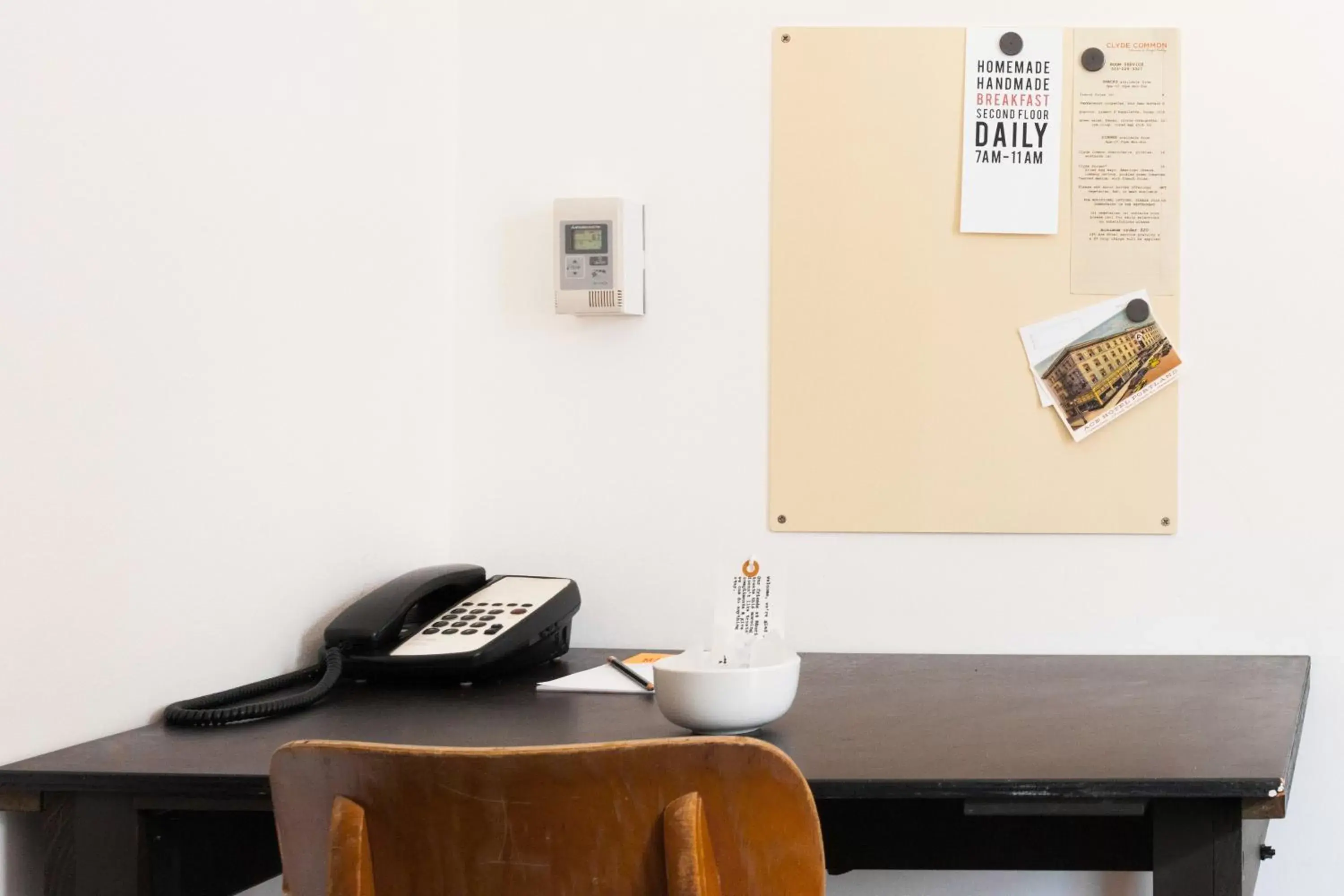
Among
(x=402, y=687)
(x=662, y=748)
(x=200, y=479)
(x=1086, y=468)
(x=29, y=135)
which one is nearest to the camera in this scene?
(x=662, y=748)

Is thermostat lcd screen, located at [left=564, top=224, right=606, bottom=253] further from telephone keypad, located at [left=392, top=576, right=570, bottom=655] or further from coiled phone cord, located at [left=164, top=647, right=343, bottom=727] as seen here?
coiled phone cord, located at [left=164, top=647, right=343, bottom=727]

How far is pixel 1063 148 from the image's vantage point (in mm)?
1767

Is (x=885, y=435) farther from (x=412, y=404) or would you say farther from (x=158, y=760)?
(x=158, y=760)

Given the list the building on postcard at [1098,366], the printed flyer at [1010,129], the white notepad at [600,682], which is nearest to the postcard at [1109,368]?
the building on postcard at [1098,366]

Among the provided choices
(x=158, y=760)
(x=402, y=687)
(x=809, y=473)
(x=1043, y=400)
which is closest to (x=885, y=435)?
(x=809, y=473)

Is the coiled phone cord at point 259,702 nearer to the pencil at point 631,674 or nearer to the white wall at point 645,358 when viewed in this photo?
the white wall at point 645,358

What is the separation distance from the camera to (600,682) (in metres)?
1.46

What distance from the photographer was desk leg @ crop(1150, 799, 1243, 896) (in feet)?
3.31

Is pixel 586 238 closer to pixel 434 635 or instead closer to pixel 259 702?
pixel 434 635

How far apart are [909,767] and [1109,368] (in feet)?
3.01

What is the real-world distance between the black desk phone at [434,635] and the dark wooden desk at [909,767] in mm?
28

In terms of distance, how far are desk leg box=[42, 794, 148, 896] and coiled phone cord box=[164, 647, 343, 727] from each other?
0.54 feet

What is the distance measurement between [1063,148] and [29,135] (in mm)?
1396

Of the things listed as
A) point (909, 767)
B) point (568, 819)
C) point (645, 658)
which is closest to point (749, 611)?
point (909, 767)
